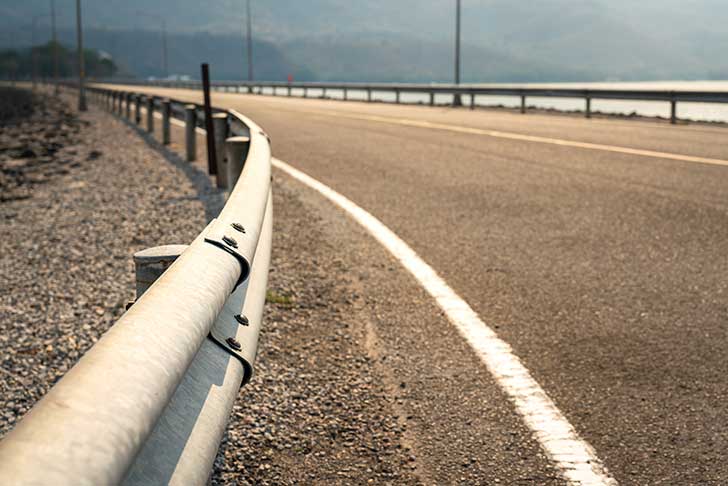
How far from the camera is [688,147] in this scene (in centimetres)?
1295

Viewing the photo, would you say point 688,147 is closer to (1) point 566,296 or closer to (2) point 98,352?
(1) point 566,296

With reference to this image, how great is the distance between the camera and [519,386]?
12.6ft

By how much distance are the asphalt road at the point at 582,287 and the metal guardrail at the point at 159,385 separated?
3.81 feet

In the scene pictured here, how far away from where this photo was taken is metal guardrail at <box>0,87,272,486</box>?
3.74 feet

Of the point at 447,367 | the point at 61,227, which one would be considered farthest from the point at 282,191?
the point at 447,367

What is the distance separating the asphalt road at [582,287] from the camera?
3.39m

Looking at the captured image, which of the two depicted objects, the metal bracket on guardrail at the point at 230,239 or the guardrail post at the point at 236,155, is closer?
the metal bracket on guardrail at the point at 230,239

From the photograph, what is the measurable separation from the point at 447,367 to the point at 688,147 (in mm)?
10012

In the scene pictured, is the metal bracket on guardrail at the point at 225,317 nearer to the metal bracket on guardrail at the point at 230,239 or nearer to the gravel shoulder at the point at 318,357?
the metal bracket on guardrail at the point at 230,239

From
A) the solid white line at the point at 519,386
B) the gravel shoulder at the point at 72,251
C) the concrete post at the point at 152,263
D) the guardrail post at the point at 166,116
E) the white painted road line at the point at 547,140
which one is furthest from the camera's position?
the guardrail post at the point at 166,116

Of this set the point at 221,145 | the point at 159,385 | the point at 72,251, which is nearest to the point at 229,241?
the point at 159,385

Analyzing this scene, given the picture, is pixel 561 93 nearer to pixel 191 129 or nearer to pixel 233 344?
pixel 191 129

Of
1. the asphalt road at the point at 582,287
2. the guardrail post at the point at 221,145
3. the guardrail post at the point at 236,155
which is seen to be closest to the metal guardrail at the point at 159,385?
the asphalt road at the point at 582,287

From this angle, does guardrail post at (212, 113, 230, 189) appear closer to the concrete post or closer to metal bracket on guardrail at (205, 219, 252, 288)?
metal bracket on guardrail at (205, 219, 252, 288)
